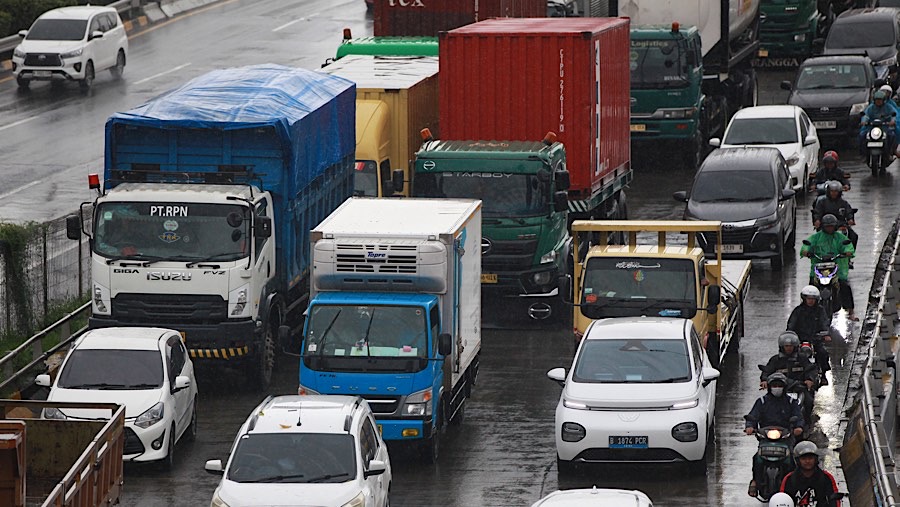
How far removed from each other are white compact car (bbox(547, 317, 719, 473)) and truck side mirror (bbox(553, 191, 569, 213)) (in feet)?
20.0

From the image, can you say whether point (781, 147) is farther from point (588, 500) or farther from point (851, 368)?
point (588, 500)

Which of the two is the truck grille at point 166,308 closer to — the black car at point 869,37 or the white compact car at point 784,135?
the white compact car at point 784,135

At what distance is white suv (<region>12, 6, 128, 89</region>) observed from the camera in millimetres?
43531

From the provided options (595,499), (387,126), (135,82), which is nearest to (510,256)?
(387,126)

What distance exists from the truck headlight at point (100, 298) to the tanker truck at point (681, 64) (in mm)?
15722

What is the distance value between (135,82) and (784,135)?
1870cm

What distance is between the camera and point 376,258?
813 inches

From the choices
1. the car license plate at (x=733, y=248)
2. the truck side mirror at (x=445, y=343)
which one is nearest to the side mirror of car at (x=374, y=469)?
the truck side mirror at (x=445, y=343)

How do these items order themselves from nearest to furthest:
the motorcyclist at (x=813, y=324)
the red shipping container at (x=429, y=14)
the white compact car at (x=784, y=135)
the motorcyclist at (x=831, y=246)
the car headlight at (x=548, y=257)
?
the motorcyclist at (x=813, y=324)
the motorcyclist at (x=831, y=246)
the car headlight at (x=548, y=257)
the white compact car at (x=784, y=135)
the red shipping container at (x=429, y=14)

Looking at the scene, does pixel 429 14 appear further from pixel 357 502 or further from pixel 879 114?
pixel 357 502

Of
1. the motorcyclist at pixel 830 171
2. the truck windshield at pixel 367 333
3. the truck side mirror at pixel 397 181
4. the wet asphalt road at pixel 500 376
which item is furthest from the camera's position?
the motorcyclist at pixel 830 171

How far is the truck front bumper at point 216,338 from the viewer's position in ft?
75.0

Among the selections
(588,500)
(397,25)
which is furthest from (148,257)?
(397,25)

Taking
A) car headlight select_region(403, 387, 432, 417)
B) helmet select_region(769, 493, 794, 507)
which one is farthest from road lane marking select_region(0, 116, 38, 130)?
helmet select_region(769, 493, 794, 507)
